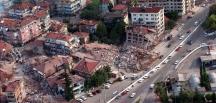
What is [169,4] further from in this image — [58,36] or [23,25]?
[23,25]

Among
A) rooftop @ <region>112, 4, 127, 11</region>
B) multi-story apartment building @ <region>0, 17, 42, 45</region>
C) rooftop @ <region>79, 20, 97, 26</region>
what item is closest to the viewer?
multi-story apartment building @ <region>0, 17, 42, 45</region>

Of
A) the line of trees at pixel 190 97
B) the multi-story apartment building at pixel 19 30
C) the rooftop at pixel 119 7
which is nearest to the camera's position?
the line of trees at pixel 190 97

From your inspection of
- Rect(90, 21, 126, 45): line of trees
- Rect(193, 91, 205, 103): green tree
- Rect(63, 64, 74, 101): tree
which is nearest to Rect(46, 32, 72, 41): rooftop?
Rect(90, 21, 126, 45): line of trees

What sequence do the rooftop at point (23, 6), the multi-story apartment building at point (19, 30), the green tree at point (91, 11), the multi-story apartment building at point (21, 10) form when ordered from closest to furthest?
1. the multi-story apartment building at point (19, 30)
2. the green tree at point (91, 11)
3. the multi-story apartment building at point (21, 10)
4. the rooftop at point (23, 6)

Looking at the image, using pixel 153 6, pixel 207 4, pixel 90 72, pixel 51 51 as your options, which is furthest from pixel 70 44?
pixel 207 4

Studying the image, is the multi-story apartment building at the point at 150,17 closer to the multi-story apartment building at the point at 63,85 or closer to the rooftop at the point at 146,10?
the rooftop at the point at 146,10

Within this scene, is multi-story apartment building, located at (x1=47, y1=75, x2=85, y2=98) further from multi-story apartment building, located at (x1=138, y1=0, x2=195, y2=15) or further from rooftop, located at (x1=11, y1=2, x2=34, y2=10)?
multi-story apartment building, located at (x1=138, y1=0, x2=195, y2=15)

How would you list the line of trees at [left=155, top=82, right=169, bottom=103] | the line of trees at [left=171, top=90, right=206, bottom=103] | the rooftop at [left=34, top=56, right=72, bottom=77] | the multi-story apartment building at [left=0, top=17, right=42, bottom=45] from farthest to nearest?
the multi-story apartment building at [left=0, top=17, right=42, bottom=45] < the rooftop at [left=34, top=56, right=72, bottom=77] < the line of trees at [left=155, top=82, right=169, bottom=103] < the line of trees at [left=171, top=90, right=206, bottom=103]

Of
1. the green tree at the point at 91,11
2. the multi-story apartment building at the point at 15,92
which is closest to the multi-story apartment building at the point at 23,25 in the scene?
the green tree at the point at 91,11
